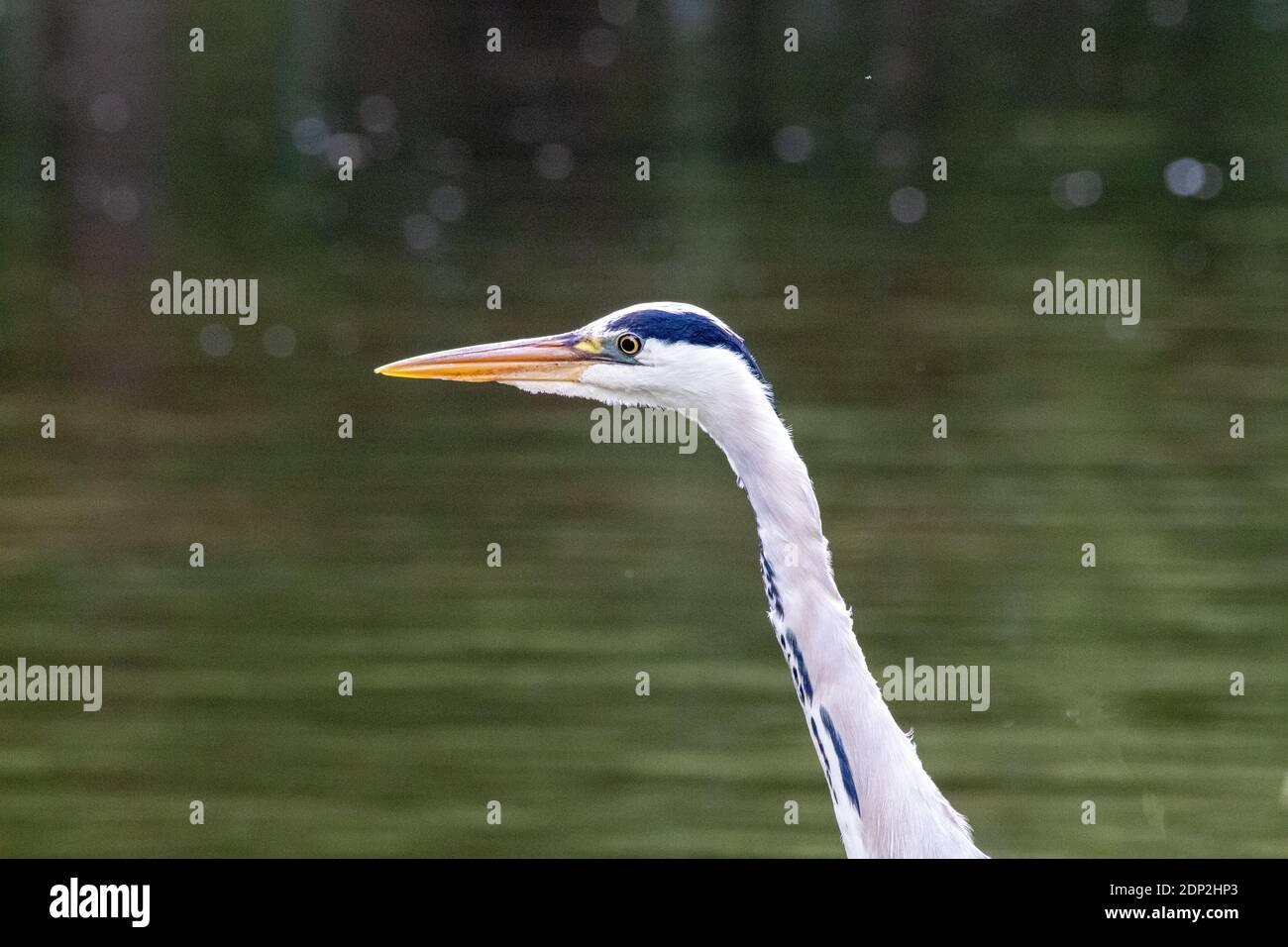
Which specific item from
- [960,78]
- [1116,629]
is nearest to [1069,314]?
[1116,629]

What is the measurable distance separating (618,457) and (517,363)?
3602 mm

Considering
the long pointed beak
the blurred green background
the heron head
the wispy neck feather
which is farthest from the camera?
the blurred green background

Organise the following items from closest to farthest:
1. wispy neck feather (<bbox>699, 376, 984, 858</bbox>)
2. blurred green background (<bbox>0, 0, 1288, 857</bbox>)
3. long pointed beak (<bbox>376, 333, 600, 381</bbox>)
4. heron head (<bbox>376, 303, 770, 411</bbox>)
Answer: wispy neck feather (<bbox>699, 376, 984, 858</bbox>)
heron head (<bbox>376, 303, 770, 411</bbox>)
long pointed beak (<bbox>376, 333, 600, 381</bbox>)
blurred green background (<bbox>0, 0, 1288, 857</bbox>)

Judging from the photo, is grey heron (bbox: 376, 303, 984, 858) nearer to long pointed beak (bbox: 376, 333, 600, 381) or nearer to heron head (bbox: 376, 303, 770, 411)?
heron head (bbox: 376, 303, 770, 411)

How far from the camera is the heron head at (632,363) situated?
3816mm

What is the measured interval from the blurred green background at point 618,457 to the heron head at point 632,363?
155 centimetres

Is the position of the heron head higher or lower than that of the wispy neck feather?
higher

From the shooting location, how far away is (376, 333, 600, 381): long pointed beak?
4102mm

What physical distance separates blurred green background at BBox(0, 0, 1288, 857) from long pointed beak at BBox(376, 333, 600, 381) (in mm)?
1548

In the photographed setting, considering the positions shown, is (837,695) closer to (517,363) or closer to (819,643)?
(819,643)

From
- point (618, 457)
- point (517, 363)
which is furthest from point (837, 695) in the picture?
point (618, 457)

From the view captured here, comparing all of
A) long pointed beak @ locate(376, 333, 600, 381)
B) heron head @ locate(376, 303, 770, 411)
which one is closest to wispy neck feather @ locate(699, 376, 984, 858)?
heron head @ locate(376, 303, 770, 411)

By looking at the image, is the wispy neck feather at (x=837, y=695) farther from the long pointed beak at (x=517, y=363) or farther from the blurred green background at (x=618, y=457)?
the blurred green background at (x=618, y=457)

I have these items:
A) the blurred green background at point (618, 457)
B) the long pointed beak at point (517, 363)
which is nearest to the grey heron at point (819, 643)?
the long pointed beak at point (517, 363)
